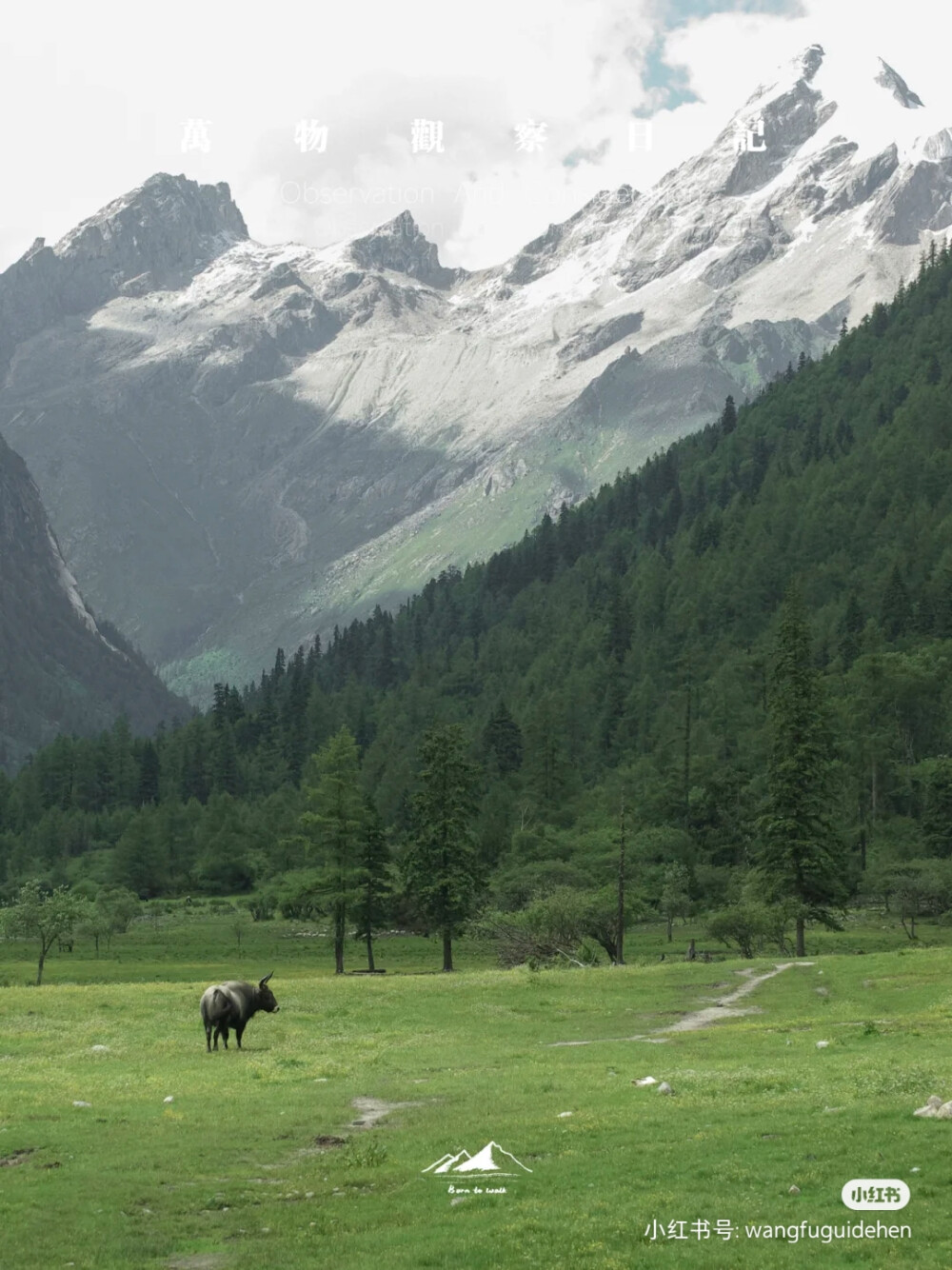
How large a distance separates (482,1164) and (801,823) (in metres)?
65.3

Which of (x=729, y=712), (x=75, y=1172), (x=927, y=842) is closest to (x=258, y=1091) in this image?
(x=75, y=1172)

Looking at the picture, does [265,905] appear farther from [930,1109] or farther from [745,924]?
[930,1109]

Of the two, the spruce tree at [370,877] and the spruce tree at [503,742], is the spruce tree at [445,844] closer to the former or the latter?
the spruce tree at [370,877]

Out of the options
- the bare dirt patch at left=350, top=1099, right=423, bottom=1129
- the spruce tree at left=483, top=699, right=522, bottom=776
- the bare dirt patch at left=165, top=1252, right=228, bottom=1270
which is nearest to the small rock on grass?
the bare dirt patch at left=350, top=1099, right=423, bottom=1129

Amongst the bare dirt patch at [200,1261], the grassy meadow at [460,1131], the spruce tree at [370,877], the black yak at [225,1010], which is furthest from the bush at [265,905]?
the bare dirt patch at [200,1261]

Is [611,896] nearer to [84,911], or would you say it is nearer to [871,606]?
[84,911]

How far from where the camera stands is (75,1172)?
918 inches

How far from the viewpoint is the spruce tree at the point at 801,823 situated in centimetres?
8375

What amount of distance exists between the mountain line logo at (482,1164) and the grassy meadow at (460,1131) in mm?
354

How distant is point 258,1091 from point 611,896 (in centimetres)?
6716

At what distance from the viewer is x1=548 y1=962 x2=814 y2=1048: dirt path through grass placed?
144 ft

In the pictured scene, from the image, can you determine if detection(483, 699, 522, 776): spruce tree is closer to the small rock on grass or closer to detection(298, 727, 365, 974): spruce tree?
detection(298, 727, 365, 974): spruce tree

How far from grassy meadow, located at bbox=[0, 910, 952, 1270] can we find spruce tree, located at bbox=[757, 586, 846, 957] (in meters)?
31.2

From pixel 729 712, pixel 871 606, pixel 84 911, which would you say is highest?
pixel 871 606
